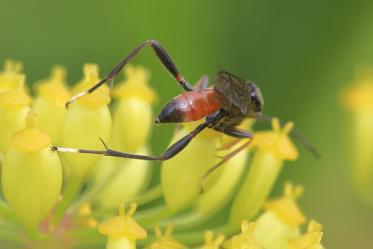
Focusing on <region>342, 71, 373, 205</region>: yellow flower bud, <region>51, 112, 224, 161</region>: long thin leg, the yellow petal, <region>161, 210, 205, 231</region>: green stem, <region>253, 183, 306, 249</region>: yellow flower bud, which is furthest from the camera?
<region>342, 71, 373, 205</region>: yellow flower bud

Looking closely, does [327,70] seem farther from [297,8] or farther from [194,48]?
[194,48]

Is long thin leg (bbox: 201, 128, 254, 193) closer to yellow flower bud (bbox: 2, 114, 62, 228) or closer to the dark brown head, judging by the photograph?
the dark brown head

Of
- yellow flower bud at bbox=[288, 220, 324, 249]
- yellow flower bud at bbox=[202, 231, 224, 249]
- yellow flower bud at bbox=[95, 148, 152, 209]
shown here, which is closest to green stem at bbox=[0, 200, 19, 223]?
yellow flower bud at bbox=[95, 148, 152, 209]

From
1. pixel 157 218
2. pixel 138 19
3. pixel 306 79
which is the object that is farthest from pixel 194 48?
pixel 157 218

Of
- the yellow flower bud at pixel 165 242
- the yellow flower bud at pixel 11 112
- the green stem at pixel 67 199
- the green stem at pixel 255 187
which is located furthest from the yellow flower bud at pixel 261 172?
the yellow flower bud at pixel 11 112

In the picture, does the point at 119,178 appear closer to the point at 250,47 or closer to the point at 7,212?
the point at 7,212

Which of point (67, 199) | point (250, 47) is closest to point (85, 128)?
point (67, 199)
